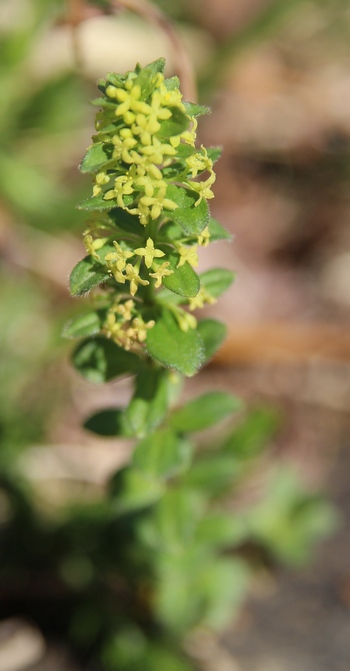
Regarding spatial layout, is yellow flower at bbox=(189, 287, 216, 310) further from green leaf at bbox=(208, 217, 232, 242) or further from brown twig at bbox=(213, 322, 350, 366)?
brown twig at bbox=(213, 322, 350, 366)

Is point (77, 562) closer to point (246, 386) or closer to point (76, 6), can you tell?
point (246, 386)

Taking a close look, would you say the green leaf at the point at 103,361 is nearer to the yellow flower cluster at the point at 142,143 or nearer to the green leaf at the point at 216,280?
the green leaf at the point at 216,280

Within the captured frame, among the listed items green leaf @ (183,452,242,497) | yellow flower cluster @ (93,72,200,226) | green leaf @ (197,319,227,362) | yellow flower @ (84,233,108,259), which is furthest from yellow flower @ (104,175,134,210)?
green leaf @ (183,452,242,497)

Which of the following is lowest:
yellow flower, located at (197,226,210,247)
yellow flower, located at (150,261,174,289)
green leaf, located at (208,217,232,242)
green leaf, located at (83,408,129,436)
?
green leaf, located at (83,408,129,436)

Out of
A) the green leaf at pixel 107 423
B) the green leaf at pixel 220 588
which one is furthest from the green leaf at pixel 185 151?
the green leaf at pixel 220 588

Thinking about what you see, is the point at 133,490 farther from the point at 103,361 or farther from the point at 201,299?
the point at 201,299
